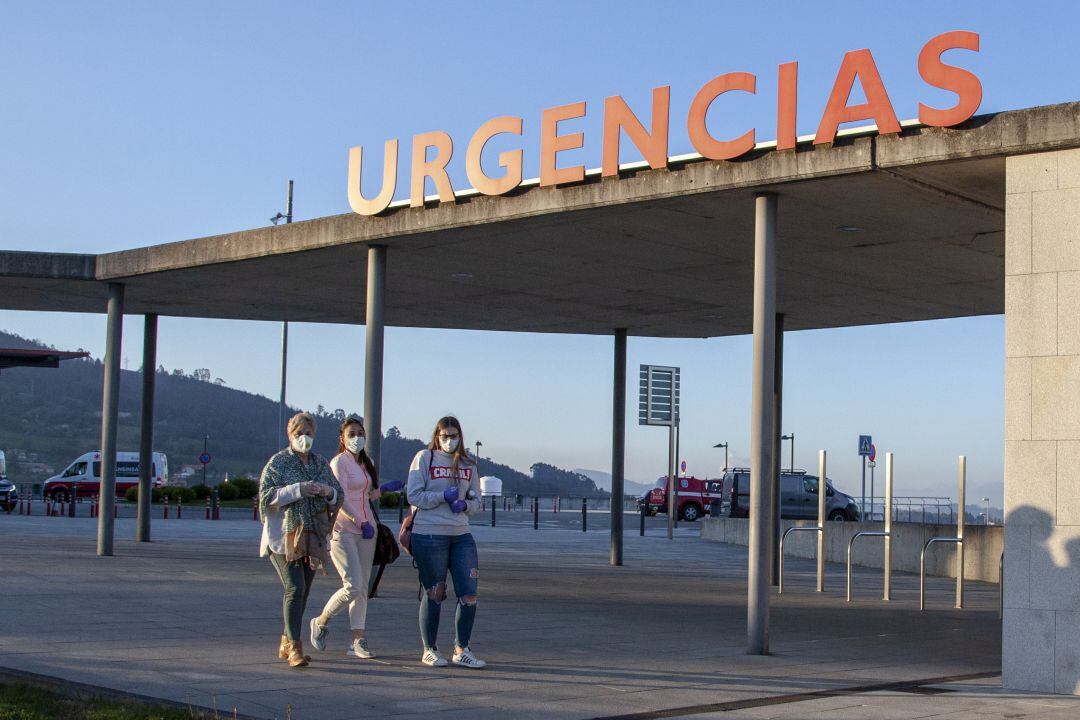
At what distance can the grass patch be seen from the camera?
7375mm

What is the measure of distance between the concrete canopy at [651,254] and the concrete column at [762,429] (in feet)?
1.46

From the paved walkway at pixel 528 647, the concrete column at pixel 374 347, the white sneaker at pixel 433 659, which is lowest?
the paved walkway at pixel 528 647

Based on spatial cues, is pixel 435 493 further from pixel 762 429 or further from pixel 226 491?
pixel 226 491

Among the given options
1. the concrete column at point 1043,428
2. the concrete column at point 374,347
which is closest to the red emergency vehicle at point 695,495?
the concrete column at point 374,347

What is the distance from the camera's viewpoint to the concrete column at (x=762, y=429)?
11570mm

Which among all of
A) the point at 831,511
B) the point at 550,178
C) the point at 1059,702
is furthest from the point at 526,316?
the point at 831,511

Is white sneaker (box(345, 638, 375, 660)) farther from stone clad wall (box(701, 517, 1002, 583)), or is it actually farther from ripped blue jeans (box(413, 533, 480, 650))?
stone clad wall (box(701, 517, 1002, 583))

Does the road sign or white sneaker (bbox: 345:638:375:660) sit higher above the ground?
the road sign

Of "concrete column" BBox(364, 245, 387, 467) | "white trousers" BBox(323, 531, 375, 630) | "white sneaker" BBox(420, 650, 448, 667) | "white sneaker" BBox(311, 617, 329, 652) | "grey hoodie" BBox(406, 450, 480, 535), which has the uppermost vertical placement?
"concrete column" BBox(364, 245, 387, 467)

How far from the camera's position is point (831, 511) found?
39.1 metres

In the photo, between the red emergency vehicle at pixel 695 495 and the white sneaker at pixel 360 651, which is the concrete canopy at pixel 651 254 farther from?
the red emergency vehicle at pixel 695 495

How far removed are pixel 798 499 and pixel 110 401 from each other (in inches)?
935

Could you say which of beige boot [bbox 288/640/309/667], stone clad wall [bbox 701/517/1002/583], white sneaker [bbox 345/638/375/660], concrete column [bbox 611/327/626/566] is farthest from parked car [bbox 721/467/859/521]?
beige boot [bbox 288/640/309/667]

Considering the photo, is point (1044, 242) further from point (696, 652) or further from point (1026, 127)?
point (696, 652)
